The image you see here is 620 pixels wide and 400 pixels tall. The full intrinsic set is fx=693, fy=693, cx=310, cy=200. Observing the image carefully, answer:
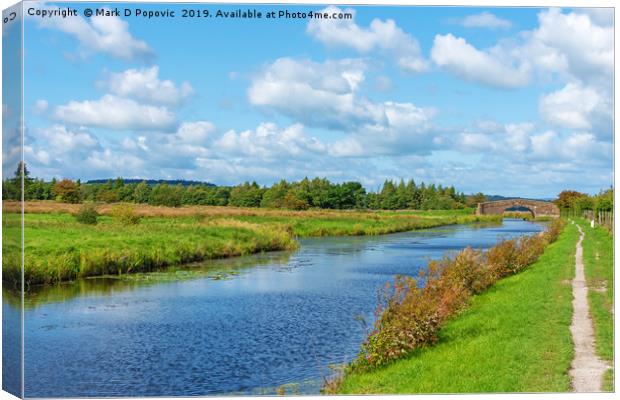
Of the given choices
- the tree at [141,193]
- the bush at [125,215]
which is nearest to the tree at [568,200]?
the bush at [125,215]

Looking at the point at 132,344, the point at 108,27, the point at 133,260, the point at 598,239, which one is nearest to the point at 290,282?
the point at 133,260

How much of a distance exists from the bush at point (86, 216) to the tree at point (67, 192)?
542 mm

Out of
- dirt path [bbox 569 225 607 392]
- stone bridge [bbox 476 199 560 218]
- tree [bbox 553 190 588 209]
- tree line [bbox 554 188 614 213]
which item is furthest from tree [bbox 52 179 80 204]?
tree [bbox 553 190 588 209]

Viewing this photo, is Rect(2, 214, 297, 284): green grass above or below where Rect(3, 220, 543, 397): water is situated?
above

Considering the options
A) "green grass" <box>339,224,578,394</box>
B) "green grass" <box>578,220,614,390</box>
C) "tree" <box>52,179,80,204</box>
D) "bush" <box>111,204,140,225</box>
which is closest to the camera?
"green grass" <box>339,224,578,394</box>

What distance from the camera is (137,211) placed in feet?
103

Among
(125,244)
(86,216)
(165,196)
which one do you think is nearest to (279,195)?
(165,196)

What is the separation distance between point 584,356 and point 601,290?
552 cm

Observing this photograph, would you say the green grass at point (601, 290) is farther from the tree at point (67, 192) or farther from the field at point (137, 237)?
the tree at point (67, 192)

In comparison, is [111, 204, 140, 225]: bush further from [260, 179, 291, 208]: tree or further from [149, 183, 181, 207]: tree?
[260, 179, 291, 208]: tree

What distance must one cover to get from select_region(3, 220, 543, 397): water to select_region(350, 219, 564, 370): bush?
35.6 inches

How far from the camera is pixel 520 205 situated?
22.2m

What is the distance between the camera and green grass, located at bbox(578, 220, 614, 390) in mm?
9328

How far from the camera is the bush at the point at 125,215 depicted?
2811 cm
